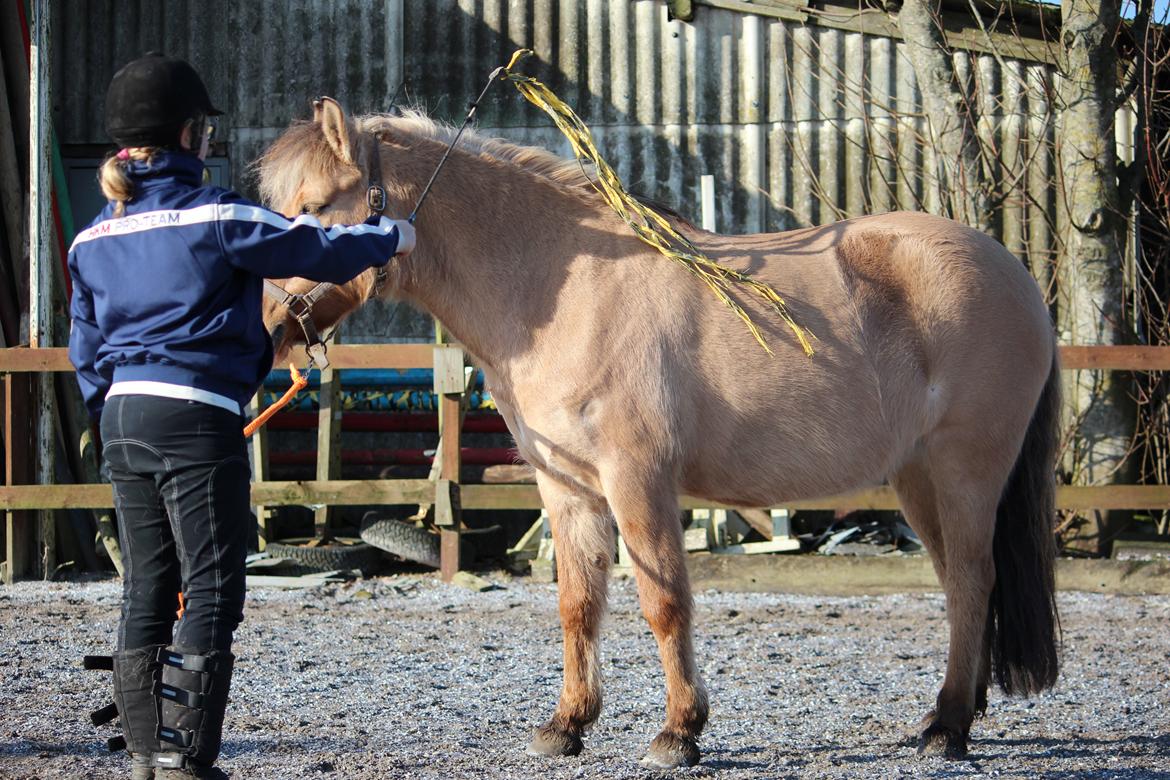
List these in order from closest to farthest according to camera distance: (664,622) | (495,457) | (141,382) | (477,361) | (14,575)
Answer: (141,382) → (664,622) → (477,361) → (14,575) → (495,457)

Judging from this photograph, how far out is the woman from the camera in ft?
9.20

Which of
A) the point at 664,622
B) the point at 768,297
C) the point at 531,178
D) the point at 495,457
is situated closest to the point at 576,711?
the point at 664,622

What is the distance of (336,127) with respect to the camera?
3.61m

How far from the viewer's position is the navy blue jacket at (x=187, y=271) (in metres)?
2.80

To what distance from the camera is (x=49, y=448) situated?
7.51 meters

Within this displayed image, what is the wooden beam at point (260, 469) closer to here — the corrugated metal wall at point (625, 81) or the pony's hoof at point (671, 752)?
the corrugated metal wall at point (625, 81)

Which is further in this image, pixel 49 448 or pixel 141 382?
pixel 49 448

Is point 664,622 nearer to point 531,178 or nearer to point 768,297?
point 768,297

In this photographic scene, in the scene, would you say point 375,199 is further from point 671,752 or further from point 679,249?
point 671,752

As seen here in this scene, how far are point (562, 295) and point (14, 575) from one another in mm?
5213

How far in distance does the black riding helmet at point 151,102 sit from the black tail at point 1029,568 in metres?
3.14

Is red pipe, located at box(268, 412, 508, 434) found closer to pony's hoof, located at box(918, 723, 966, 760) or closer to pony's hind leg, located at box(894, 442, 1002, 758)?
pony's hind leg, located at box(894, 442, 1002, 758)

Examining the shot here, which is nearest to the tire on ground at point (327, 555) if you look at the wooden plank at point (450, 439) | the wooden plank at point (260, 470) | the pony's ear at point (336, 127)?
the wooden plank at point (260, 470)

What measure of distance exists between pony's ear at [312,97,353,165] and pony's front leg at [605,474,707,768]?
1.32 meters
